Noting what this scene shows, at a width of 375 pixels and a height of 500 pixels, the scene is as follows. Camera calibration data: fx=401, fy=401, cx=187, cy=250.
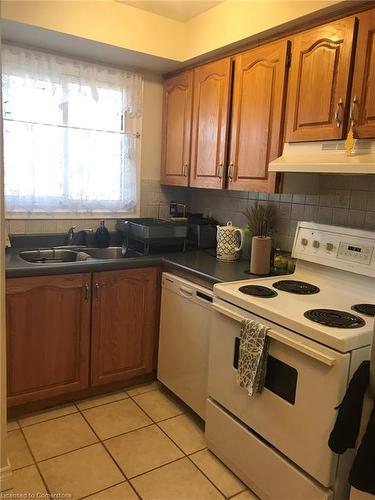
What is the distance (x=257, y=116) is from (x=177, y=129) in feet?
2.79

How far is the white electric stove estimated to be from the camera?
1.48 meters

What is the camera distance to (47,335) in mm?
2316

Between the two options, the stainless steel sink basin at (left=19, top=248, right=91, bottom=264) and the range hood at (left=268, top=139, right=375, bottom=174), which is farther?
the stainless steel sink basin at (left=19, top=248, right=91, bottom=264)

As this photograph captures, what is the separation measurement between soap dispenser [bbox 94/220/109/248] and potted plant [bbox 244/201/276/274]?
1014 millimetres

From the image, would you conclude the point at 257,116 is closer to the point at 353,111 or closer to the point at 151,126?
the point at 353,111

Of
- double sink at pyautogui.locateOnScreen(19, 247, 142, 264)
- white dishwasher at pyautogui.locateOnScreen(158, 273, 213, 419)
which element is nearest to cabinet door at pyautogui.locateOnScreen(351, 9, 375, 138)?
white dishwasher at pyautogui.locateOnScreen(158, 273, 213, 419)

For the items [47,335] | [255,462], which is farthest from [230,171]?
[255,462]

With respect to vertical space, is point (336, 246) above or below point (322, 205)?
below

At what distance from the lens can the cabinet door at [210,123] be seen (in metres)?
2.51

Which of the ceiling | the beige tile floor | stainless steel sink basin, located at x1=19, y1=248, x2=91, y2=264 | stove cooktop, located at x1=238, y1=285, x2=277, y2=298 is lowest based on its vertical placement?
Result: the beige tile floor

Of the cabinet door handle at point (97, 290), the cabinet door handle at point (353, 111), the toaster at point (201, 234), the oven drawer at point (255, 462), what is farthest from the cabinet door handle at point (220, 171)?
the oven drawer at point (255, 462)

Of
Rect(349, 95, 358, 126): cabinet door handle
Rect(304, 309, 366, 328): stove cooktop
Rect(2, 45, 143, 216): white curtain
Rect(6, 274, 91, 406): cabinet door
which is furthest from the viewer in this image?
Rect(2, 45, 143, 216): white curtain

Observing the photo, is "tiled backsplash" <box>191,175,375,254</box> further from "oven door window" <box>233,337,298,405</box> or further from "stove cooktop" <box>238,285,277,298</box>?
"oven door window" <box>233,337,298,405</box>

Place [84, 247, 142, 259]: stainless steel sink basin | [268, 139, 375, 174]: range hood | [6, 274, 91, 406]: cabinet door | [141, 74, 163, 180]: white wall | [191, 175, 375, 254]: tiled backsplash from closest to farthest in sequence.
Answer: [268, 139, 375, 174]: range hood < [191, 175, 375, 254]: tiled backsplash < [6, 274, 91, 406]: cabinet door < [84, 247, 142, 259]: stainless steel sink basin < [141, 74, 163, 180]: white wall
